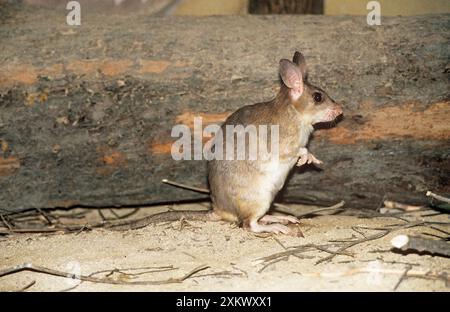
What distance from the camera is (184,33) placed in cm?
487

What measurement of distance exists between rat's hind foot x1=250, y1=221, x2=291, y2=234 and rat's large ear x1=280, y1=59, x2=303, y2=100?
3.88ft

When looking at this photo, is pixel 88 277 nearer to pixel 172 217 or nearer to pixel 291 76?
pixel 172 217

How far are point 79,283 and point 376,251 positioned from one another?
81.8 inches

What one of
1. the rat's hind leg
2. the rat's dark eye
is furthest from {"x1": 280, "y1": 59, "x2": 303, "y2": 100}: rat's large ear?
the rat's hind leg

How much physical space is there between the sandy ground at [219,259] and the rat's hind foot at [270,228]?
0.08m

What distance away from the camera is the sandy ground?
3264mm

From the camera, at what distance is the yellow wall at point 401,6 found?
7.54m

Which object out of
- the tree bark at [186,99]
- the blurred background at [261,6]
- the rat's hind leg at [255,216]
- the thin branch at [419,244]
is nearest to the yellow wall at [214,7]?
the blurred background at [261,6]

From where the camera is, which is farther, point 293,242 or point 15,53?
point 15,53

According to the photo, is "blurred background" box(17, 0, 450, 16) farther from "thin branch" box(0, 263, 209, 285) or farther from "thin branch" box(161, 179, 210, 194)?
"thin branch" box(0, 263, 209, 285)
